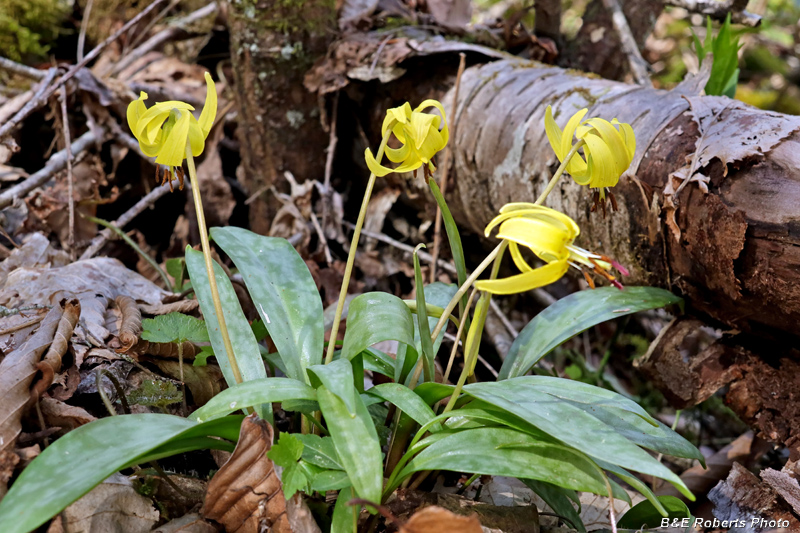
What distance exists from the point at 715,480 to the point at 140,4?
15.2 feet

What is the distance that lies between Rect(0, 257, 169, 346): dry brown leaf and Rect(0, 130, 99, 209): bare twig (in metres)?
0.49

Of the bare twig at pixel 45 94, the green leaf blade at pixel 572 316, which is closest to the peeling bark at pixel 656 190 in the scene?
the green leaf blade at pixel 572 316

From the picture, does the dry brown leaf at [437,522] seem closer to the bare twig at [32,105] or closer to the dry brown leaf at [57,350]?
the dry brown leaf at [57,350]

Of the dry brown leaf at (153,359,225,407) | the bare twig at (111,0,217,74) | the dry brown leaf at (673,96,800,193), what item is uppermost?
the bare twig at (111,0,217,74)

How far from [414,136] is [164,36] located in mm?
3321

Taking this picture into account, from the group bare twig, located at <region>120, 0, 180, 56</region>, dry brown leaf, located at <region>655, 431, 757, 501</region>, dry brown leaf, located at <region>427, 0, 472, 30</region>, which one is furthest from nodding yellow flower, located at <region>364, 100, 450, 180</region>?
bare twig, located at <region>120, 0, 180, 56</region>

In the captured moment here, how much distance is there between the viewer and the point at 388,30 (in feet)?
10.1

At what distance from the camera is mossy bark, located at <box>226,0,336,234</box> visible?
2.82 metres

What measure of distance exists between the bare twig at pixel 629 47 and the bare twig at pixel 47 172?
289cm

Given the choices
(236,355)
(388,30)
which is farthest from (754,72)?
(236,355)

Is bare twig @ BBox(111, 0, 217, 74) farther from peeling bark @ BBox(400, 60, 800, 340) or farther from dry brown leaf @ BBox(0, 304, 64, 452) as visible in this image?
dry brown leaf @ BBox(0, 304, 64, 452)

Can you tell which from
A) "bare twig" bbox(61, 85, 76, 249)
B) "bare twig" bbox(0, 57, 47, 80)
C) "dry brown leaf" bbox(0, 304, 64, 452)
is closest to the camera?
"dry brown leaf" bbox(0, 304, 64, 452)

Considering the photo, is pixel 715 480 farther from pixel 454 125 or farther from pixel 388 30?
pixel 388 30

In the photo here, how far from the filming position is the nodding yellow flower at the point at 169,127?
1.29 m
